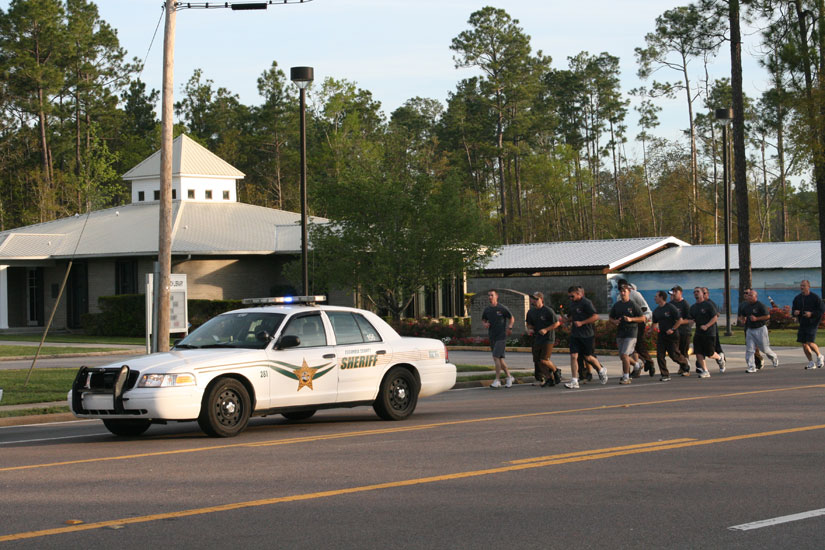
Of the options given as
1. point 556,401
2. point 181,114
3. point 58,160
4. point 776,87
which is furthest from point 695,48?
point 181,114

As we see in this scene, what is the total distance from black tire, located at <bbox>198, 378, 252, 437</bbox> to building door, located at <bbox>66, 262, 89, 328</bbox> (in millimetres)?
34383

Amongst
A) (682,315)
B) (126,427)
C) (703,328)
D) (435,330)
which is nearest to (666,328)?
(682,315)

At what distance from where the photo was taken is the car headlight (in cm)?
1163

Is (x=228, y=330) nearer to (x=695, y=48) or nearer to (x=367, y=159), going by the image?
(x=695, y=48)

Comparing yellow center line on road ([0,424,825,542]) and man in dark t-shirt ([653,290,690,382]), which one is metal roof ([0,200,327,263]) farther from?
yellow center line on road ([0,424,825,542])

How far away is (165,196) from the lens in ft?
64.1

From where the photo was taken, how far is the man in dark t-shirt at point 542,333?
19094 millimetres

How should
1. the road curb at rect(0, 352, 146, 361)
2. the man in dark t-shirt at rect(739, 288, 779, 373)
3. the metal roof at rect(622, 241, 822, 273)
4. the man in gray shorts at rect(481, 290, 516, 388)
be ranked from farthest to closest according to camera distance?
1. the metal roof at rect(622, 241, 822, 273)
2. the road curb at rect(0, 352, 146, 361)
3. the man in dark t-shirt at rect(739, 288, 779, 373)
4. the man in gray shorts at rect(481, 290, 516, 388)

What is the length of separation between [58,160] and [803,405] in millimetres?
70934

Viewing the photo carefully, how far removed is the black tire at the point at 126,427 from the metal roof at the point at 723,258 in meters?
45.8

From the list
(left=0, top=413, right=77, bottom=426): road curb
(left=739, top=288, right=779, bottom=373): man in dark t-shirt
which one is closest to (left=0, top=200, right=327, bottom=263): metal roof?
(left=739, top=288, right=779, bottom=373): man in dark t-shirt

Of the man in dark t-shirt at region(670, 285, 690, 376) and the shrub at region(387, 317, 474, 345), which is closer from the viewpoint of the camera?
the man in dark t-shirt at region(670, 285, 690, 376)

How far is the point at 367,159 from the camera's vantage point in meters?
68.8

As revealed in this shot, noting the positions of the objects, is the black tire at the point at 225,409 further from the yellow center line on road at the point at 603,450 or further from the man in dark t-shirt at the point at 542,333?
the man in dark t-shirt at the point at 542,333
